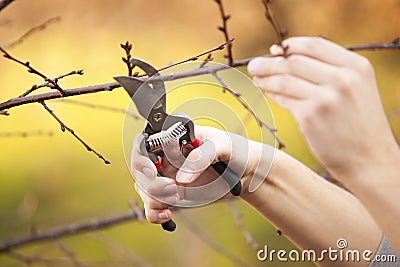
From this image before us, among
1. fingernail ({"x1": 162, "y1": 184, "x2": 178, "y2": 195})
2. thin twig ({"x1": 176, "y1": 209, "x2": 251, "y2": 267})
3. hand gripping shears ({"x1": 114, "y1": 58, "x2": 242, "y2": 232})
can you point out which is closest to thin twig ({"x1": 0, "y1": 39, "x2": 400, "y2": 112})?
hand gripping shears ({"x1": 114, "y1": 58, "x2": 242, "y2": 232})

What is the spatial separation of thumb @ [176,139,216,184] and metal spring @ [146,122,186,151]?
0.11 ft

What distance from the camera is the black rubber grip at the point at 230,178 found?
2.46 ft

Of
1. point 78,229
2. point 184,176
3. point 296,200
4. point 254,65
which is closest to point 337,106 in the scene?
point 254,65

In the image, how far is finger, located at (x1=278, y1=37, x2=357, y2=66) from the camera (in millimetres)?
575

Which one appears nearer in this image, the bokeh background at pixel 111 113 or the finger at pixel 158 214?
the finger at pixel 158 214

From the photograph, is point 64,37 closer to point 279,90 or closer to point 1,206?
→ point 1,206

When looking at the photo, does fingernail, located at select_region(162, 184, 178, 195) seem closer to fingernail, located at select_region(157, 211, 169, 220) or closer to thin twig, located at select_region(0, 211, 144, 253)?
fingernail, located at select_region(157, 211, 169, 220)

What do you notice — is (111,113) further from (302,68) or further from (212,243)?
(302,68)

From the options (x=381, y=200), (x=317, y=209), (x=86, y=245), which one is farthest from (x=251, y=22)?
(x=381, y=200)

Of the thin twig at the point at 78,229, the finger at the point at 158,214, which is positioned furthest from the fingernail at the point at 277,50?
the thin twig at the point at 78,229

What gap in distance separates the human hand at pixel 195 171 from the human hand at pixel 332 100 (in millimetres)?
146

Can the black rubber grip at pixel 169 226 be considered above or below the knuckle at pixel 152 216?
below

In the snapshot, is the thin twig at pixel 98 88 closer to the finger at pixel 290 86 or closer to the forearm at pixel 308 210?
the finger at pixel 290 86

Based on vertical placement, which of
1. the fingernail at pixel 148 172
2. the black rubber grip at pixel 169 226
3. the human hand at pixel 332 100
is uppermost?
the human hand at pixel 332 100
